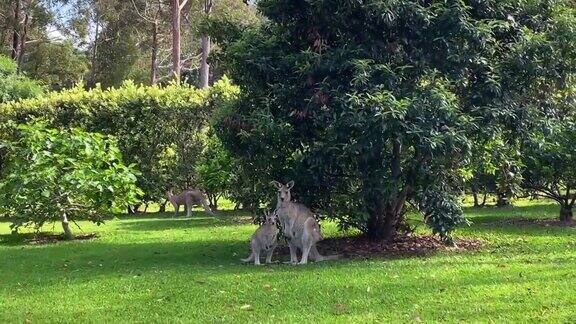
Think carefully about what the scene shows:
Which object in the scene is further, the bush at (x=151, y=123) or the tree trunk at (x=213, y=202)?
the bush at (x=151, y=123)

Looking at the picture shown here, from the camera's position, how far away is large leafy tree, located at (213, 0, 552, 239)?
11.4m

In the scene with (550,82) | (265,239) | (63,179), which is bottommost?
(265,239)

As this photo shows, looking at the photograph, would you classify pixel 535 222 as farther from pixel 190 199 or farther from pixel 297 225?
pixel 190 199

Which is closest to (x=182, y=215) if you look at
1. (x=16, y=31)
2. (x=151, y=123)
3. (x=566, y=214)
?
(x=151, y=123)

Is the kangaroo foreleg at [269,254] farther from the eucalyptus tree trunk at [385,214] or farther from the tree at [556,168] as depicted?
the tree at [556,168]

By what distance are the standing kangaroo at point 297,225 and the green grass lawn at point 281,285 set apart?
0.46m

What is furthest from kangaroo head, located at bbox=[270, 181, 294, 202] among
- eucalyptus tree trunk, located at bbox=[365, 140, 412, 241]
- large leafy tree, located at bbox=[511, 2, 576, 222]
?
large leafy tree, located at bbox=[511, 2, 576, 222]

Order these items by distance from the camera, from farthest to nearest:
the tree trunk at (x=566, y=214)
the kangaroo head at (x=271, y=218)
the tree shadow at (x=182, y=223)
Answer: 1. the tree shadow at (x=182, y=223)
2. the tree trunk at (x=566, y=214)
3. the kangaroo head at (x=271, y=218)

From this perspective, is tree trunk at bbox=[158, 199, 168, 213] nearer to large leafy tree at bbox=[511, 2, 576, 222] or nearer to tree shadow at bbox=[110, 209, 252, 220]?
tree shadow at bbox=[110, 209, 252, 220]

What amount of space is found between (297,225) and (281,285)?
245cm

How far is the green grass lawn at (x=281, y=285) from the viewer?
7984mm

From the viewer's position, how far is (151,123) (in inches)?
950

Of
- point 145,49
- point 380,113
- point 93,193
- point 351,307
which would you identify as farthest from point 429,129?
point 145,49

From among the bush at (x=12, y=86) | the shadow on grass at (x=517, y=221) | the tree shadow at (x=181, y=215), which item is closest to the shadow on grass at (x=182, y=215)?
the tree shadow at (x=181, y=215)
